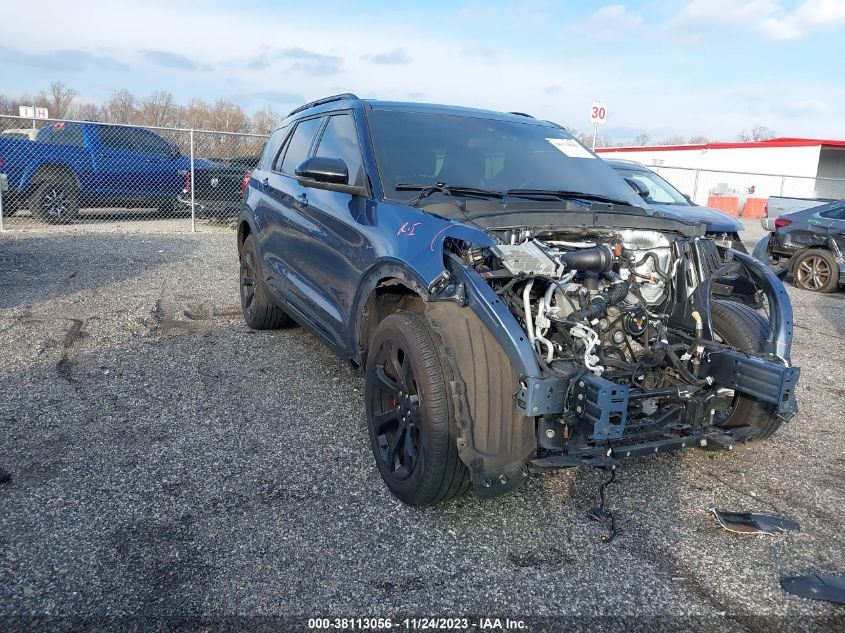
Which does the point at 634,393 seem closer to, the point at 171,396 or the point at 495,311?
the point at 495,311

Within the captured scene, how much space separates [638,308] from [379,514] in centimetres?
161

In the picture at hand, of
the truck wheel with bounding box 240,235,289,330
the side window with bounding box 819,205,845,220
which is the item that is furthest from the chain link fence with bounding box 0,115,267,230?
the side window with bounding box 819,205,845,220

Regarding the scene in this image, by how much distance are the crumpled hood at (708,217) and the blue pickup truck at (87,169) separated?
9076 millimetres

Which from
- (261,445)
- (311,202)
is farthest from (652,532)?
(311,202)

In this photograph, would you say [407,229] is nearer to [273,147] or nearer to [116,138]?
[273,147]

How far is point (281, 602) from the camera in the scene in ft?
8.59

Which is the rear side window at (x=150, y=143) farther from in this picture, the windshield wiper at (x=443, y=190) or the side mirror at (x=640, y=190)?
the windshield wiper at (x=443, y=190)

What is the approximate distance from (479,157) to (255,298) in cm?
285

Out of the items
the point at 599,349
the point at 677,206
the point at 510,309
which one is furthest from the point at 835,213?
the point at 510,309

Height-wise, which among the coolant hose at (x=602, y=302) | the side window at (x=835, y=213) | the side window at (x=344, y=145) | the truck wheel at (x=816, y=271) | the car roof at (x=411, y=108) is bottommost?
the truck wheel at (x=816, y=271)

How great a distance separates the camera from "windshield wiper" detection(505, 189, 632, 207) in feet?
13.2

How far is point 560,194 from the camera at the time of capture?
164 inches

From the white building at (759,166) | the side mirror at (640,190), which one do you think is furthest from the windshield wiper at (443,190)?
the white building at (759,166)

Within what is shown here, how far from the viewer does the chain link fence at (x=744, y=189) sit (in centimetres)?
2714
